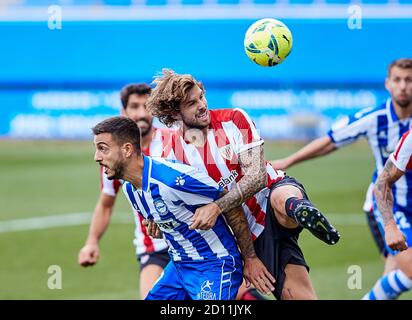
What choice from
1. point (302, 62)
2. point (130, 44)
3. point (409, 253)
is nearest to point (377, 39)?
point (302, 62)

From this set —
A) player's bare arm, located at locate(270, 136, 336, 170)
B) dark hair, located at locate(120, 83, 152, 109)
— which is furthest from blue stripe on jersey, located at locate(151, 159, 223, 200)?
player's bare arm, located at locate(270, 136, 336, 170)

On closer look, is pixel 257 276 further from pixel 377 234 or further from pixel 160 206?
pixel 377 234

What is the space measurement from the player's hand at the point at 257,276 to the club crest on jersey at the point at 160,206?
688 mm

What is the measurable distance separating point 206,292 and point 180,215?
0.54m

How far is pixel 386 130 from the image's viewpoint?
28.0 feet

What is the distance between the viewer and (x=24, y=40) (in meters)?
22.5

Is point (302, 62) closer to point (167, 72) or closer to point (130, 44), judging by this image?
point (130, 44)

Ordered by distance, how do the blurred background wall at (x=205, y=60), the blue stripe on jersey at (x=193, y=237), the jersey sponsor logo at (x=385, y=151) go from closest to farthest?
the blue stripe on jersey at (x=193, y=237)
the jersey sponsor logo at (x=385, y=151)
the blurred background wall at (x=205, y=60)

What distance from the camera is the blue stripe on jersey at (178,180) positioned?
19.7ft

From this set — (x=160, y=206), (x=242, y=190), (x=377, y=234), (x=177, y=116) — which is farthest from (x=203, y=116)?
(x=377, y=234)

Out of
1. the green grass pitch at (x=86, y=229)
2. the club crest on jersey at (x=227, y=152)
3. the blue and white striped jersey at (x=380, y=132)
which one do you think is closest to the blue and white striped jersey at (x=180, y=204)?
the club crest on jersey at (x=227, y=152)

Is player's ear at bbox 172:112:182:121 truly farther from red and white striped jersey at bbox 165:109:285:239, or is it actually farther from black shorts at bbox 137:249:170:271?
black shorts at bbox 137:249:170:271

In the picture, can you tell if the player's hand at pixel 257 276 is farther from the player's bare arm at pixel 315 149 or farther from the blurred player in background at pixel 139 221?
the player's bare arm at pixel 315 149
